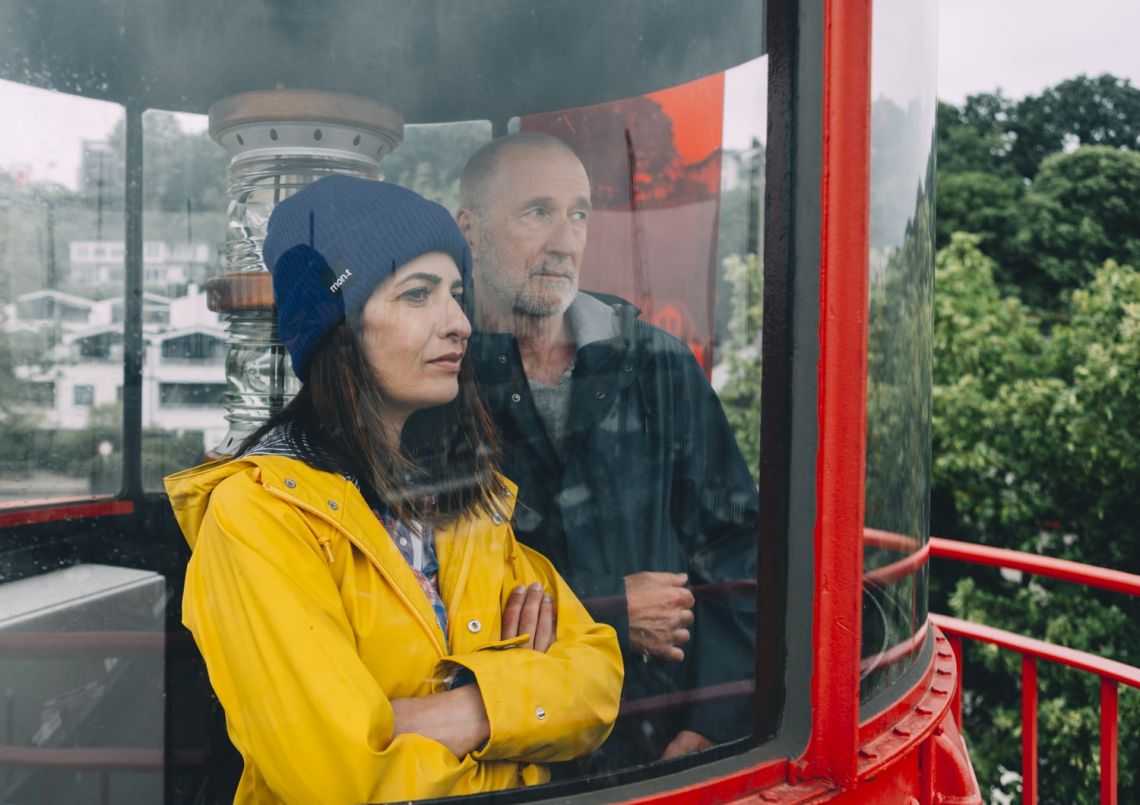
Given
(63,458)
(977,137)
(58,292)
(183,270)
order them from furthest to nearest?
(977,137) → (183,270) → (63,458) → (58,292)

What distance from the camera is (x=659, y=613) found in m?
1.57

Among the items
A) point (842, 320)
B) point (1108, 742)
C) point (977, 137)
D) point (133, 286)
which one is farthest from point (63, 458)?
point (977, 137)

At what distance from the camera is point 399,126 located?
212 centimetres

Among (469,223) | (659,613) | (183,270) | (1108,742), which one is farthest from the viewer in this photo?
(183,270)

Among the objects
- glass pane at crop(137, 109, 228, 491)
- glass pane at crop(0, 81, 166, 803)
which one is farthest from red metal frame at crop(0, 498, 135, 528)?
glass pane at crop(137, 109, 228, 491)

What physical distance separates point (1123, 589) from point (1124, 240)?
24.3 meters

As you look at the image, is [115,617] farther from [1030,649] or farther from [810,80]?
[1030,649]

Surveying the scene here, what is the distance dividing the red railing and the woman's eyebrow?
1590 mm

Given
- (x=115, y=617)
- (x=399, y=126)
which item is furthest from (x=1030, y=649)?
(x=115, y=617)

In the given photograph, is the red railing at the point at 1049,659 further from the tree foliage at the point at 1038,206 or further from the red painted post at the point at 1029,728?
the tree foliage at the point at 1038,206

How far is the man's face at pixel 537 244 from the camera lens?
64.3 inches

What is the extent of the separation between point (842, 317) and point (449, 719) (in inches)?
28.0

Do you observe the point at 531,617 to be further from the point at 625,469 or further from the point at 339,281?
the point at 339,281

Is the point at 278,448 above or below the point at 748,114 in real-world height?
below
